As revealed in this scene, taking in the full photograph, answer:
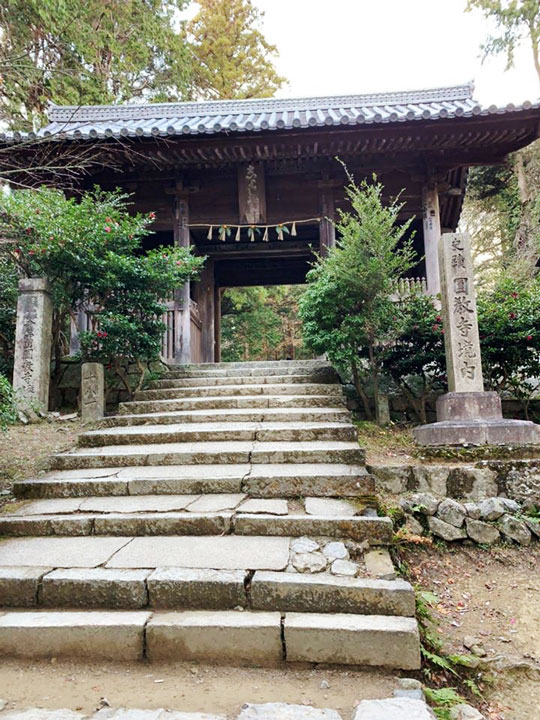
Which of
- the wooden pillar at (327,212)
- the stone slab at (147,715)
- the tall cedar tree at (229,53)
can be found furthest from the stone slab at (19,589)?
the tall cedar tree at (229,53)

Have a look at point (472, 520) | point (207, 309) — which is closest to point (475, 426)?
point (472, 520)

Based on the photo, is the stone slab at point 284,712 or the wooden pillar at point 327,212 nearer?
the stone slab at point 284,712

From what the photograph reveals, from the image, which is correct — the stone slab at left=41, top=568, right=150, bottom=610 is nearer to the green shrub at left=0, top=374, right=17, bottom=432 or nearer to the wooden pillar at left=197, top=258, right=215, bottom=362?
the green shrub at left=0, top=374, right=17, bottom=432

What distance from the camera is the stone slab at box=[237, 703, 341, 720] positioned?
1786 millimetres

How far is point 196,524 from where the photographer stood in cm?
313

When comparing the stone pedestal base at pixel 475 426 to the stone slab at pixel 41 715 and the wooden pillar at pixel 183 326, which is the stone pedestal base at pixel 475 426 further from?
the wooden pillar at pixel 183 326

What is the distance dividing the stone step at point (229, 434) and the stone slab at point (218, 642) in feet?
7.94

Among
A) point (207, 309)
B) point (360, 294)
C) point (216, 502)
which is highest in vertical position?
point (207, 309)

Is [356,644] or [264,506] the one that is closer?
[356,644]

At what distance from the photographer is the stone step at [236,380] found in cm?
643

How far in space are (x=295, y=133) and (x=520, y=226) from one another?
9622mm

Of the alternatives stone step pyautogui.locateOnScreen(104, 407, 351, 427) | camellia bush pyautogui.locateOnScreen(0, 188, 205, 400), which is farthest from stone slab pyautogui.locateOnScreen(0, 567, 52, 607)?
camellia bush pyautogui.locateOnScreen(0, 188, 205, 400)

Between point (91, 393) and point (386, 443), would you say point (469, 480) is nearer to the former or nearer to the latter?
point (386, 443)

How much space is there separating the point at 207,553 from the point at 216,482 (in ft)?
2.88
